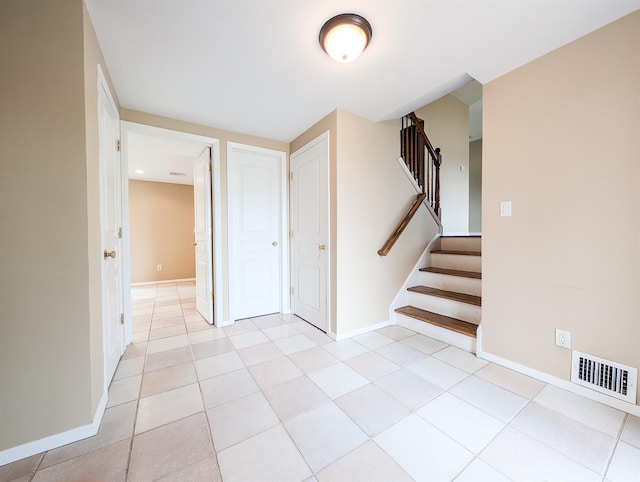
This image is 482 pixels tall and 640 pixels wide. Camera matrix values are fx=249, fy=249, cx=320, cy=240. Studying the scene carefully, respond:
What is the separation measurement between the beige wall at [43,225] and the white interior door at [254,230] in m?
1.68

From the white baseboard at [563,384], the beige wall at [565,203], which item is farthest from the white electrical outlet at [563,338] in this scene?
the white baseboard at [563,384]

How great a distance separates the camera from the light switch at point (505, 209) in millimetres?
1877

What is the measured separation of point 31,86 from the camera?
1.16 meters

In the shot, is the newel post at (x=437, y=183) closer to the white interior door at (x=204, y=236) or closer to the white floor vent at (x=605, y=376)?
the white floor vent at (x=605, y=376)

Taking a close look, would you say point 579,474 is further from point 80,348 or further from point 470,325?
Result: point 80,348

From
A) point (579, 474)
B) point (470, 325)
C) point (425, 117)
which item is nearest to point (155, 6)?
point (579, 474)

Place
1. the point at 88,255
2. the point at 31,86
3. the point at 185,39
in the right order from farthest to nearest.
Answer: the point at 185,39 < the point at 88,255 < the point at 31,86

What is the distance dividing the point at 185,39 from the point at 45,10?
0.62 m

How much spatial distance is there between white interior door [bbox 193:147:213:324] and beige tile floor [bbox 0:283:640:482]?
93 centimetres

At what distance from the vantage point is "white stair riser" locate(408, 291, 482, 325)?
2332 millimetres

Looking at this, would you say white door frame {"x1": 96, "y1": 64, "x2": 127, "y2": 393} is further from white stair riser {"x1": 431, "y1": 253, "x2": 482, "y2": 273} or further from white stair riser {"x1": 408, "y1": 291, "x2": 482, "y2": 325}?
white stair riser {"x1": 431, "y1": 253, "x2": 482, "y2": 273}

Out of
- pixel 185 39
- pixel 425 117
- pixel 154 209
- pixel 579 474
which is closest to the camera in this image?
pixel 579 474

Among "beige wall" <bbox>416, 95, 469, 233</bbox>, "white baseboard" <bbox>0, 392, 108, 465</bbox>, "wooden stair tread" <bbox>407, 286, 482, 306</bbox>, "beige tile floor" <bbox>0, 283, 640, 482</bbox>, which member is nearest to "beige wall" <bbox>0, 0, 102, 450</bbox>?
"white baseboard" <bbox>0, 392, 108, 465</bbox>

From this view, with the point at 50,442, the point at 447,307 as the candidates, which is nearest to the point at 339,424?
the point at 50,442
